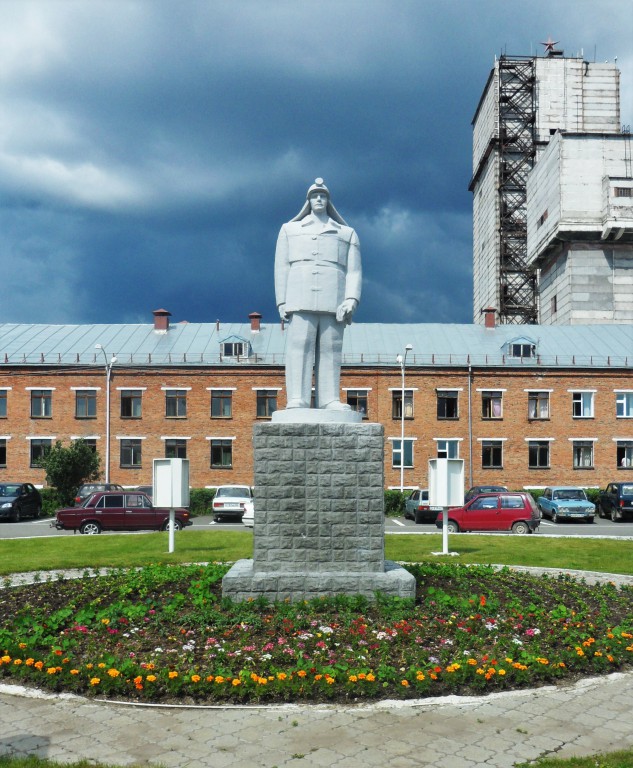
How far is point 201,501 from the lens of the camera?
3494 cm

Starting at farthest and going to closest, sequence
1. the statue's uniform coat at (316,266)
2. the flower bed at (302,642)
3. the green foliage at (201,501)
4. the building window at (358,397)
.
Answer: the building window at (358,397) → the green foliage at (201,501) → the statue's uniform coat at (316,266) → the flower bed at (302,642)

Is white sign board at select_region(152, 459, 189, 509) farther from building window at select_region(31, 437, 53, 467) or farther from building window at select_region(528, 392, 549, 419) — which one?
building window at select_region(528, 392, 549, 419)

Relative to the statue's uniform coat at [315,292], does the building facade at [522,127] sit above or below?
above

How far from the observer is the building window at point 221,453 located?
39.0 meters

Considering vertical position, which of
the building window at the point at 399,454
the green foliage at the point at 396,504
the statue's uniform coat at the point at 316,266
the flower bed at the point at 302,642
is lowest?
the green foliage at the point at 396,504

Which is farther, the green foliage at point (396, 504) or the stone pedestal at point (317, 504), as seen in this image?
the green foliage at point (396, 504)

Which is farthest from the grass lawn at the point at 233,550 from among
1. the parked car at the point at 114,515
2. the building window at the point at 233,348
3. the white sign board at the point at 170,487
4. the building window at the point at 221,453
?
the building window at the point at 233,348

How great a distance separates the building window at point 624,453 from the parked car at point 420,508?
581 inches

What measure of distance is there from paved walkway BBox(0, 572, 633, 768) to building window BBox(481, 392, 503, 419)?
109 ft

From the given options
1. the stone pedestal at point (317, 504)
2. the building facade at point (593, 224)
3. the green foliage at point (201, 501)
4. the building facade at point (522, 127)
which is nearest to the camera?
the stone pedestal at point (317, 504)

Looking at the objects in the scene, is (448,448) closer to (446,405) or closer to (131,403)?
(446,405)

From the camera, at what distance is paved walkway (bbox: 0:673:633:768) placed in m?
5.35

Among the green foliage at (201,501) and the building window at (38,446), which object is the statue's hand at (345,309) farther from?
the building window at (38,446)

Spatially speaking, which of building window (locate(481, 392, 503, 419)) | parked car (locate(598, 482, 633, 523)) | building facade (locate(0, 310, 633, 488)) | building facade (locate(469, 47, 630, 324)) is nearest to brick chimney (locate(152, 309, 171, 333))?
building facade (locate(0, 310, 633, 488))
